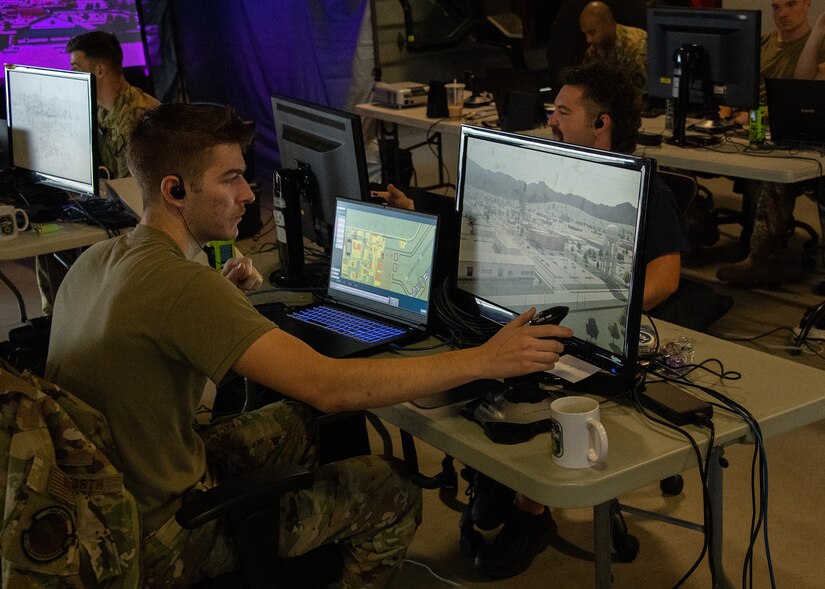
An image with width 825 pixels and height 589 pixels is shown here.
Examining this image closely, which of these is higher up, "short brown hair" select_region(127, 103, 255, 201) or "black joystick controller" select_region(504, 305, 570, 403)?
"short brown hair" select_region(127, 103, 255, 201)

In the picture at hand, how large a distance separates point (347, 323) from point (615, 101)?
870mm

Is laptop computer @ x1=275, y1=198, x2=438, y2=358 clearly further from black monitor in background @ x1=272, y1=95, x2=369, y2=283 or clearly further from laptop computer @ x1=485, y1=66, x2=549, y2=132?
laptop computer @ x1=485, y1=66, x2=549, y2=132

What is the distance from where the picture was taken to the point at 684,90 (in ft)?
13.5

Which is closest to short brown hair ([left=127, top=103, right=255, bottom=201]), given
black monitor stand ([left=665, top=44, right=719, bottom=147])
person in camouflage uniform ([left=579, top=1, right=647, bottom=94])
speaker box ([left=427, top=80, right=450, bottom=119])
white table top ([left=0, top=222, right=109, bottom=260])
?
white table top ([left=0, top=222, right=109, bottom=260])

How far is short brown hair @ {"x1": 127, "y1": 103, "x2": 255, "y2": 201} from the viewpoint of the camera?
5.88 feet

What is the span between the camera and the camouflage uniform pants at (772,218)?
14.6ft

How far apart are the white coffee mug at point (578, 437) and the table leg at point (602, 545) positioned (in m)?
0.27

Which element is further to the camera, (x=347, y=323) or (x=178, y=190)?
(x=347, y=323)

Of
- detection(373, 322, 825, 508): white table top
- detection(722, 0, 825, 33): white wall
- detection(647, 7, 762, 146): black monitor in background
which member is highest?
detection(722, 0, 825, 33): white wall

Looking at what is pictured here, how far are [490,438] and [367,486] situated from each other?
1.13 ft

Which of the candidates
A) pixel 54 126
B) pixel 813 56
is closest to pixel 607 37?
pixel 813 56

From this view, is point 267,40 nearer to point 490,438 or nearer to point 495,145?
point 495,145

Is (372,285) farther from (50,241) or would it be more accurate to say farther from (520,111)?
(520,111)

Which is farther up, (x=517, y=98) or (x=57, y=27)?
(x=57, y=27)
